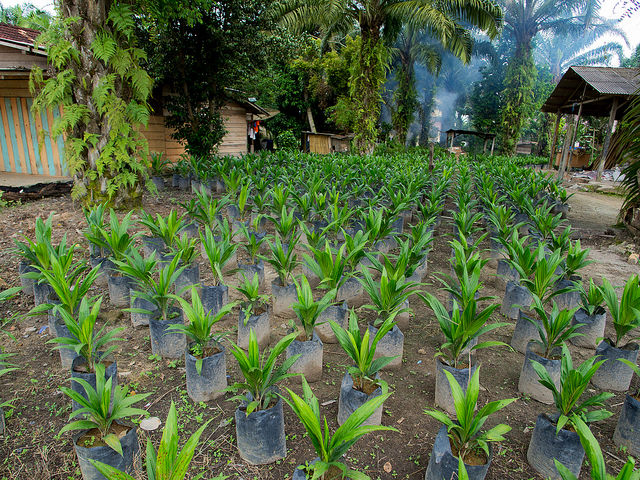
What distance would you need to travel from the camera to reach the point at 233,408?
2242mm

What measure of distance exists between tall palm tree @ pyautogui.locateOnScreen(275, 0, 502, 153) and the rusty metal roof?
128 inches

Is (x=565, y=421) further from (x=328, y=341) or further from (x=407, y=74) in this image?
(x=407, y=74)

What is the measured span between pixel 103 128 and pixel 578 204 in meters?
10.0

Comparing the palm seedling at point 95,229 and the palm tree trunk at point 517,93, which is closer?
the palm seedling at point 95,229

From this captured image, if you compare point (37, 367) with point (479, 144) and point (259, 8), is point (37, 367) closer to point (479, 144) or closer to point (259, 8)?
point (259, 8)

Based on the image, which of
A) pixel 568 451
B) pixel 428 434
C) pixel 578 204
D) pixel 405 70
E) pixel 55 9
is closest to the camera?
pixel 568 451

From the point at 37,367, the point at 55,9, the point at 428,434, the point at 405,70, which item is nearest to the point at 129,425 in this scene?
the point at 37,367

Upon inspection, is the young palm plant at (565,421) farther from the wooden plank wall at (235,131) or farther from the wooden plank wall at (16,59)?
the wooden plank wall at (235,131)

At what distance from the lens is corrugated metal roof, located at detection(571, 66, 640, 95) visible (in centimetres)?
1170

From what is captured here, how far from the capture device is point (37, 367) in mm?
2561

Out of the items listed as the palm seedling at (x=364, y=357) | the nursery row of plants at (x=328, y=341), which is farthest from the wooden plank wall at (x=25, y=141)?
the palm seedling at (x=364, y=357)

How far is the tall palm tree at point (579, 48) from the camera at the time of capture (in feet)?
88.6

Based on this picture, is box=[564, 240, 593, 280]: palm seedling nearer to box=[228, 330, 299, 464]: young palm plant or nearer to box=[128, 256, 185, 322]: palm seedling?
box=[228, 330, 299, 464]: young palm plant

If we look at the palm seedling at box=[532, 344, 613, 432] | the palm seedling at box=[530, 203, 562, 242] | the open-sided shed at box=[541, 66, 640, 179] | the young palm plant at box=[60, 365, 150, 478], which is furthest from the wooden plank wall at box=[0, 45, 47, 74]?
the open-sided shed at box=[541, 66, 640, 179]
